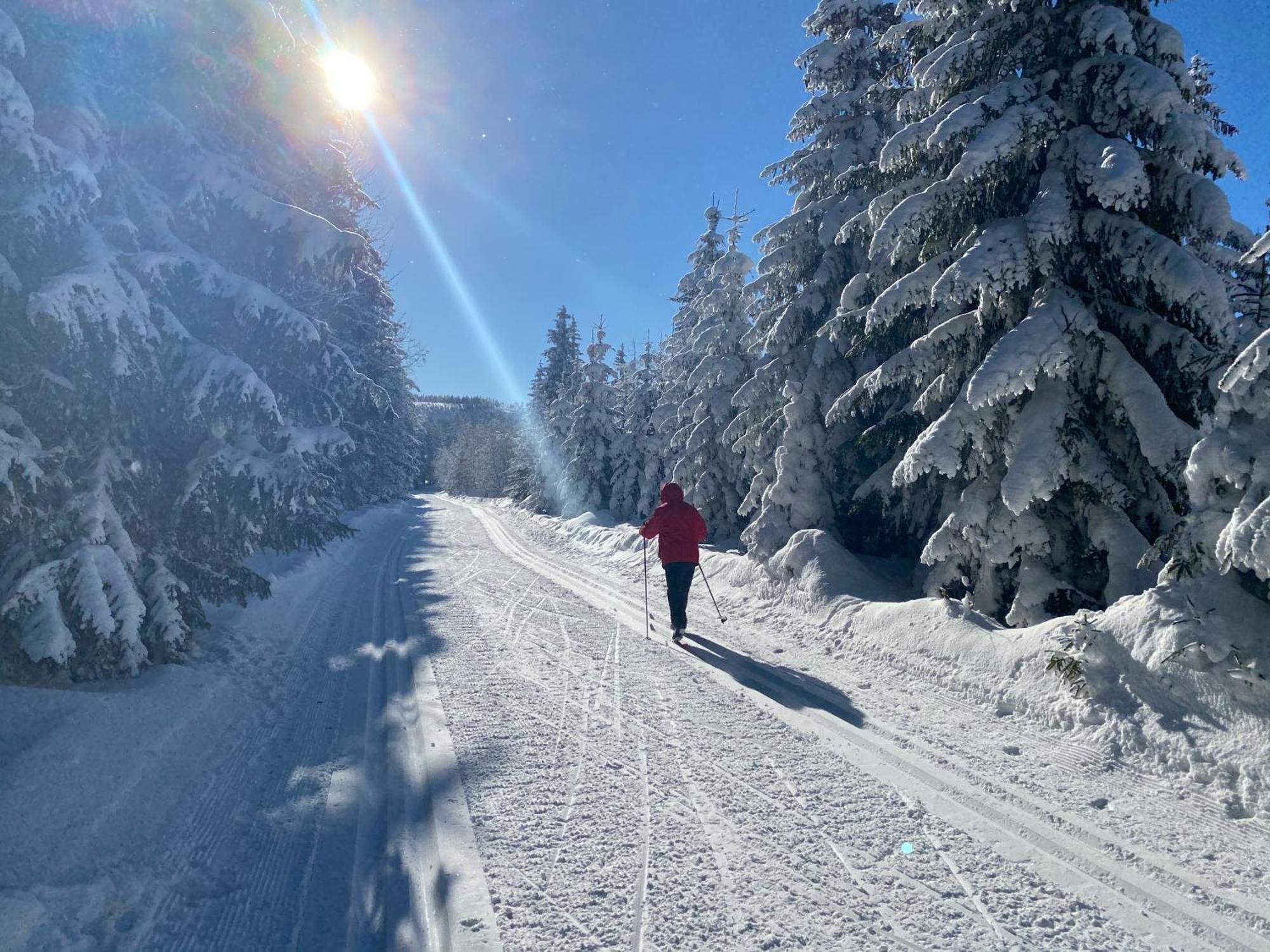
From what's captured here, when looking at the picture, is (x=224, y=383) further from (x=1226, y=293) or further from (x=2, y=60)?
(x=1226, y=293)

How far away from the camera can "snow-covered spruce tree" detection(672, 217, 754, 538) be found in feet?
60.0

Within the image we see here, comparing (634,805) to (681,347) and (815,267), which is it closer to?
(815,267)

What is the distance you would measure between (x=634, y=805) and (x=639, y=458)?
28.2 metres

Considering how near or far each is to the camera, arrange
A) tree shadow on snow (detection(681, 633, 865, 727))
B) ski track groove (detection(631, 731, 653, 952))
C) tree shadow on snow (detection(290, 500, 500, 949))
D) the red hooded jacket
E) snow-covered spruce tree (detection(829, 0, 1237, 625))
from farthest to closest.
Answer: the red hooded jacket, snow-covered spruce tree (detection(829, 0, 1237, 625)), tree shadow on snow (detection(681, 633, 865, 727)), tree shadow on snow (detection(290, 500, 500, 949)), ski track groove (detection(631, 731, 653, 952))

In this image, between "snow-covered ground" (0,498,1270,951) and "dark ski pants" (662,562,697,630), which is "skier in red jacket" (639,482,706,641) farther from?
"snow-covered ground" (0,498,1270,951)

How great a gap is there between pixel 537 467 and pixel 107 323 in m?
36.4

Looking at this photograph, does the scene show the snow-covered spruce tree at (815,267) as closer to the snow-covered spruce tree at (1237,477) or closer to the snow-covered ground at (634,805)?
the snow-covered ground at (634,805)

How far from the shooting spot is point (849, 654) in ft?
25.6

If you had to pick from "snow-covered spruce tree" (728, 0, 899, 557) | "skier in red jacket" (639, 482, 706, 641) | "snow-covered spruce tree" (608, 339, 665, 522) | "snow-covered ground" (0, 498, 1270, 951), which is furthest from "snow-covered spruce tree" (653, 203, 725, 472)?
"snow-covered ground" (0, 498, 1270, 951)

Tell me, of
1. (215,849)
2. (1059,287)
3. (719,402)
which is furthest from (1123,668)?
(719,402)

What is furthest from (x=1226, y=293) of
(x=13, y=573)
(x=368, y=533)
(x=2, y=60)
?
(x=368, y=533)

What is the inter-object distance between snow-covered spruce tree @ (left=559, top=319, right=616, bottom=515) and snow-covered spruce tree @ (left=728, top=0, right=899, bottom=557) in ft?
63.4

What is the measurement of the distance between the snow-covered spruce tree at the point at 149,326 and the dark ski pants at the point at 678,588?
5.08 metres

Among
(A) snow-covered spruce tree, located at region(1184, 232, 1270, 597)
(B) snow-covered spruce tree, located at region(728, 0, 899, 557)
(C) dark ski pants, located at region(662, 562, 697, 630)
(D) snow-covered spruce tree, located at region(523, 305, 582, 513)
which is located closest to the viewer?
(A) snow-covered spruce tree, located at region(1184, 232, 1270, 597)
